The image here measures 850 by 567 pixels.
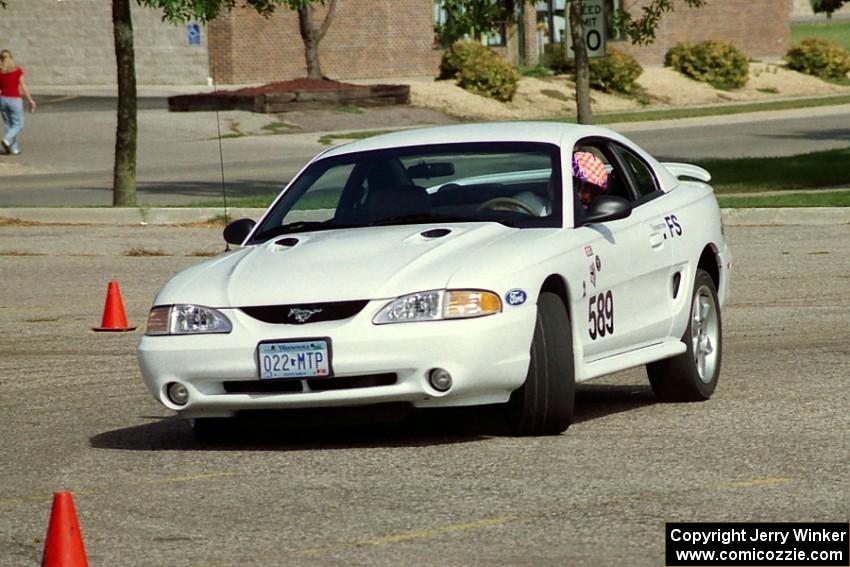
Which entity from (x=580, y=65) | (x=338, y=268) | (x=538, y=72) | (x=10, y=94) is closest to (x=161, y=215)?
(x=580, y=65)

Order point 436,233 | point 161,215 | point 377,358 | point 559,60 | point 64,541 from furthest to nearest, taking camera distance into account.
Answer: point 559,60 → point 161,215 → point 436,233 → point 377,358 → point 64,541

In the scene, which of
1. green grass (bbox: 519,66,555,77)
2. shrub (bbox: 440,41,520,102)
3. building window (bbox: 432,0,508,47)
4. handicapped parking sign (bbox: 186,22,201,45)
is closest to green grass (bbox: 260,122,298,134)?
handicapped parking sign (bbox: 186,22,201,45)

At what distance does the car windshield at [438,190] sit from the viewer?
9227 mm

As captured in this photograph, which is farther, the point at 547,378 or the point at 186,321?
the point at 186,321

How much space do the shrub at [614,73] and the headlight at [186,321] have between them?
154 ft

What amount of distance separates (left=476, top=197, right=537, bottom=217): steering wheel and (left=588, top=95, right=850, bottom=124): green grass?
117 feet

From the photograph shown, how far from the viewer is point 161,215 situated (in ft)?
74.9

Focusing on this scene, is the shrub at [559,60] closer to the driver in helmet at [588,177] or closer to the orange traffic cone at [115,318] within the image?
the orange traffic cone at [115,318]

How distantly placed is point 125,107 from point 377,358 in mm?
16569

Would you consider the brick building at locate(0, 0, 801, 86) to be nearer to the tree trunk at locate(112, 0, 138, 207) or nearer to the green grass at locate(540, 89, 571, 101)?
the green grass at locate(540, 89, 571, 101)

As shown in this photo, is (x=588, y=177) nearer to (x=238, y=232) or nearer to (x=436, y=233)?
(x=436, y=233)

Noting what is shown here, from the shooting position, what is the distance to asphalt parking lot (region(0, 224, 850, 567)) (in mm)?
6449

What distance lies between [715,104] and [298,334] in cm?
4848

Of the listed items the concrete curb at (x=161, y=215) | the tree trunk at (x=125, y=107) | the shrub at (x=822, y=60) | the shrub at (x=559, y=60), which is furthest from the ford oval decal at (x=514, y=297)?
the shrub at (x=822, y=60)
